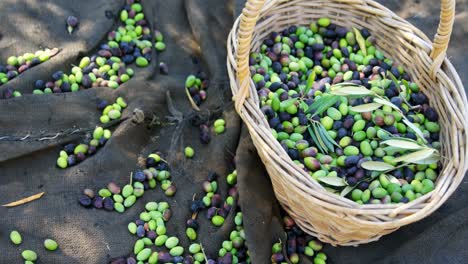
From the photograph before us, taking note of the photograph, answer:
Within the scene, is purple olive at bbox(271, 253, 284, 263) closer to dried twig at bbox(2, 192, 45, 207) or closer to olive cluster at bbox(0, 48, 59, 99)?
dried twig at bbox(2, 192, 45, 207)

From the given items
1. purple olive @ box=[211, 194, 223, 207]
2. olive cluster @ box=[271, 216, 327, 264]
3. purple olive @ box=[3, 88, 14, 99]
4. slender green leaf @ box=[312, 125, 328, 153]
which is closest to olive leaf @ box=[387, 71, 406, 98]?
slender green leaf @ box=[312, 125, 328, 153]

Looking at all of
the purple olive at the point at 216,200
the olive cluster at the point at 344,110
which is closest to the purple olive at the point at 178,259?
the purple olive at the point at 216,200

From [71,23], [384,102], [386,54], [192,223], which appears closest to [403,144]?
[384,102]

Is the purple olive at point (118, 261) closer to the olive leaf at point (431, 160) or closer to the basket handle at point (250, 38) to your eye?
the basket handle at point (250, 38)

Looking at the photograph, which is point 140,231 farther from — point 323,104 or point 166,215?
point 323,104

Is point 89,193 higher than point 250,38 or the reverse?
the reverse

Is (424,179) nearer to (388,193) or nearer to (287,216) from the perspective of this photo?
(388,193)
